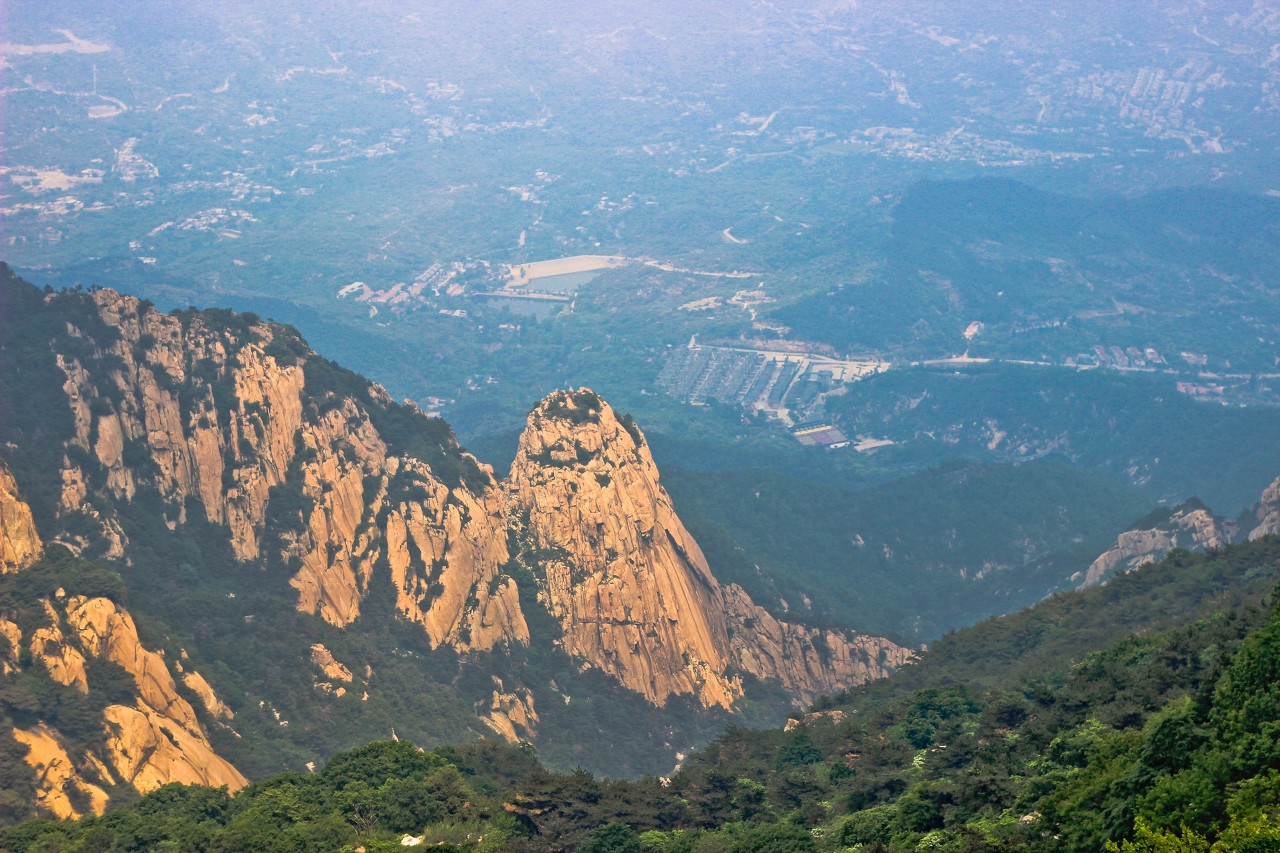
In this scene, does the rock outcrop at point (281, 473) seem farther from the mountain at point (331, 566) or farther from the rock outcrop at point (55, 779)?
the rock outcrop at point (55, 779)

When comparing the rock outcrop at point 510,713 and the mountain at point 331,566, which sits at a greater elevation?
the mountain at point 331,566

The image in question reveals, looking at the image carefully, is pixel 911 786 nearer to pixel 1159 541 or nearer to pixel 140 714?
pixel 140 714

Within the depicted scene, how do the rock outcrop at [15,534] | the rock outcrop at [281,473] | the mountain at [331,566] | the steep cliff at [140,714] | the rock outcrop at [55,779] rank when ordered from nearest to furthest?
the rock outcrop at [55,779]
the steep cliff at [140,714]
the rock outcrop at [15,534]
the mountain at [331,566]
the rock outcrop at [281,473]

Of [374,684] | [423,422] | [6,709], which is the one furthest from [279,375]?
[6,709]

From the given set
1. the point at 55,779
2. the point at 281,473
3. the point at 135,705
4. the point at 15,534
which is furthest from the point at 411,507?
the point at 55,779

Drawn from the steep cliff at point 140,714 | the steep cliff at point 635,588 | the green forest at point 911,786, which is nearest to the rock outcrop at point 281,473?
the steep cliff at point 635,588

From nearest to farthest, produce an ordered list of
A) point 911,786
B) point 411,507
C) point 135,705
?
point 911,786 < point 135,705 < point 411,507
